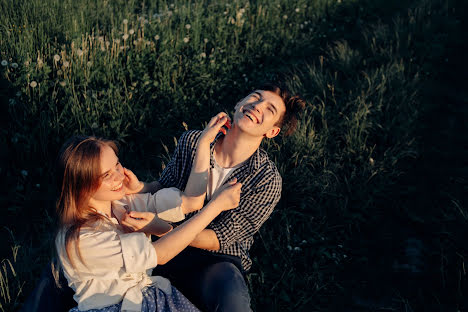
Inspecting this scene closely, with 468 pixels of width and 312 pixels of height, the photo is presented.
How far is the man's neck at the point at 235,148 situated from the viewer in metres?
2.85

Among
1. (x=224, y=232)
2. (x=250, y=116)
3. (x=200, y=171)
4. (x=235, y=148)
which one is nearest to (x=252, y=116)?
(x=250, y=116)

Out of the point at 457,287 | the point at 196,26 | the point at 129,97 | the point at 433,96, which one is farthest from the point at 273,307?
the point at 433,96

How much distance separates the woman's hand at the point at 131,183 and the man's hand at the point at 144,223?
0.22 m

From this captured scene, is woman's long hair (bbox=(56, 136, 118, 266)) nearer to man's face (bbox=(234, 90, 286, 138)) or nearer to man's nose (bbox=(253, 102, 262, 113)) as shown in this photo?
man's face (bbox=(234, 90, 286, 138))

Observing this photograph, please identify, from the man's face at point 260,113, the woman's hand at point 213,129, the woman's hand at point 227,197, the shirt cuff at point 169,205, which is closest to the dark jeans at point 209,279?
the shirt cuff at point 169,205

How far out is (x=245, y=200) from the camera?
2820mm

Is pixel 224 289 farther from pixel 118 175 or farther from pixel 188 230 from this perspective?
pixel 118 175

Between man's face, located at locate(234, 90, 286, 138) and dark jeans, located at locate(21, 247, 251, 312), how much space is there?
784 mm

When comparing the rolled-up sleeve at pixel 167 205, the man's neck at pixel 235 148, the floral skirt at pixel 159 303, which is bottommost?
the floral skirt at pixel 159 303

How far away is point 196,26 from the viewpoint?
5.28 meters

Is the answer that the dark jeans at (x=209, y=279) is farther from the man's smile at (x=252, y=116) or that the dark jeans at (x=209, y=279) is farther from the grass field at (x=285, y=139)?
the man's smile at (x=252, y=116)

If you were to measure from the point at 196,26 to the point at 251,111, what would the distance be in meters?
2.78

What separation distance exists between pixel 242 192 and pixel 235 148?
274mm

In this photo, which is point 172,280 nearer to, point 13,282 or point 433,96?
point 13,282
